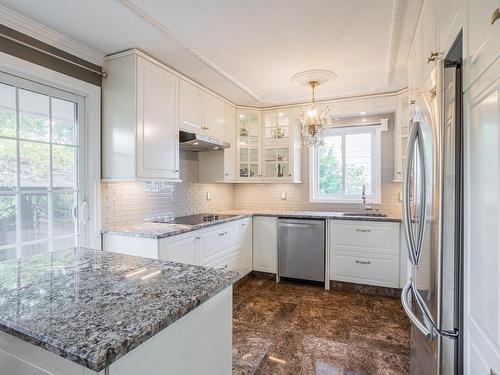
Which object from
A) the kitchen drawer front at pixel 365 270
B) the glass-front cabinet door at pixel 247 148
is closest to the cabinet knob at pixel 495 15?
the kitchen drawer front at pixel 365 270

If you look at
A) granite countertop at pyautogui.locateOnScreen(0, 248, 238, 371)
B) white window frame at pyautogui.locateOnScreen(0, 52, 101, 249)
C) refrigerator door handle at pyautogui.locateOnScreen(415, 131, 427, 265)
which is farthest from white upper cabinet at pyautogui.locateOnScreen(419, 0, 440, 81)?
white window frame at pyautogui.locateOnScreen(0, 52, 101, 249)

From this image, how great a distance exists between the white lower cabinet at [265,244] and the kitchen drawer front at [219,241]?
378 mm

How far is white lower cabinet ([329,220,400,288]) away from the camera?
3.27m

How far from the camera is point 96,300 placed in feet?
3.05

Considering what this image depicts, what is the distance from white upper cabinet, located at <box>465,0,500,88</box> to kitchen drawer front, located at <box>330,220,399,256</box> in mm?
2602

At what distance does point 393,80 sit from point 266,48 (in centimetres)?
162

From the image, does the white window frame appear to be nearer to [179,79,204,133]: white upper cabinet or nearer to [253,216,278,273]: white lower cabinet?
[179,79,204,133]: white upper cabinet

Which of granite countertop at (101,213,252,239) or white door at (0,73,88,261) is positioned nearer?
white door at (0,73,88,261)

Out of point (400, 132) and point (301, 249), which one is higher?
point (400, 132)

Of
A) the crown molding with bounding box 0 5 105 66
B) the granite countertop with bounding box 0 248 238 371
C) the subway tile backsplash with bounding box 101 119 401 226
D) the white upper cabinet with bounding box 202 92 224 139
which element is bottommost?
the granite countertop with bounding box 0 248 238 371

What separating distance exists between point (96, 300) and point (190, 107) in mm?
2539

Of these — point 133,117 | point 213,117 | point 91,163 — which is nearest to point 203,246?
point 91,163

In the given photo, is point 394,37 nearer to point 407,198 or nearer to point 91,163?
point 407,198

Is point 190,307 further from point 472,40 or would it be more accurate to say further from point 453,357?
point 472,40
